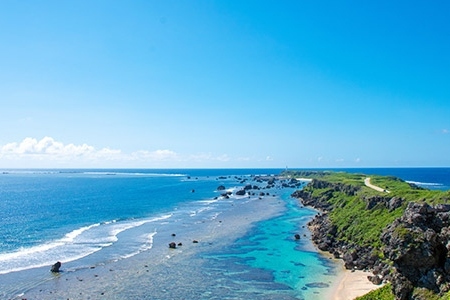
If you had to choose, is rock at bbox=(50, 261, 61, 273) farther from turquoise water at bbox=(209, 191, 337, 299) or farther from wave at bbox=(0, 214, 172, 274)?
turquoise water at bbox=(209, 191, 337, 299)

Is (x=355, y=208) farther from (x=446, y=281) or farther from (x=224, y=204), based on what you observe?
(x=224, y=204)

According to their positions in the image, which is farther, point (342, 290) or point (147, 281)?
point (147, 281)

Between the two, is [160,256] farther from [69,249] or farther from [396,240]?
[396,240]

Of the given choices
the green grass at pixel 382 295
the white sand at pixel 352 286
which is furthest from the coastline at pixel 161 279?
the green grass at pixel 382 295

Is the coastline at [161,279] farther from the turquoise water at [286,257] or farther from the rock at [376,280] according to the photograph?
the rock at [376,280]

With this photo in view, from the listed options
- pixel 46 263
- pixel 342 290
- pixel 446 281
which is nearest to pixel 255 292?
pixel 342 290

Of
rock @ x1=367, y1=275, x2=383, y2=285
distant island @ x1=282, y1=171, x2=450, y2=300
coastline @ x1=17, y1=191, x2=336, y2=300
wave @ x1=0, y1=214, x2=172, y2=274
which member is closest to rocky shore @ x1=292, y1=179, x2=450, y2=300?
distant island @ x1=282, y1=171, x2=450, y2=300
